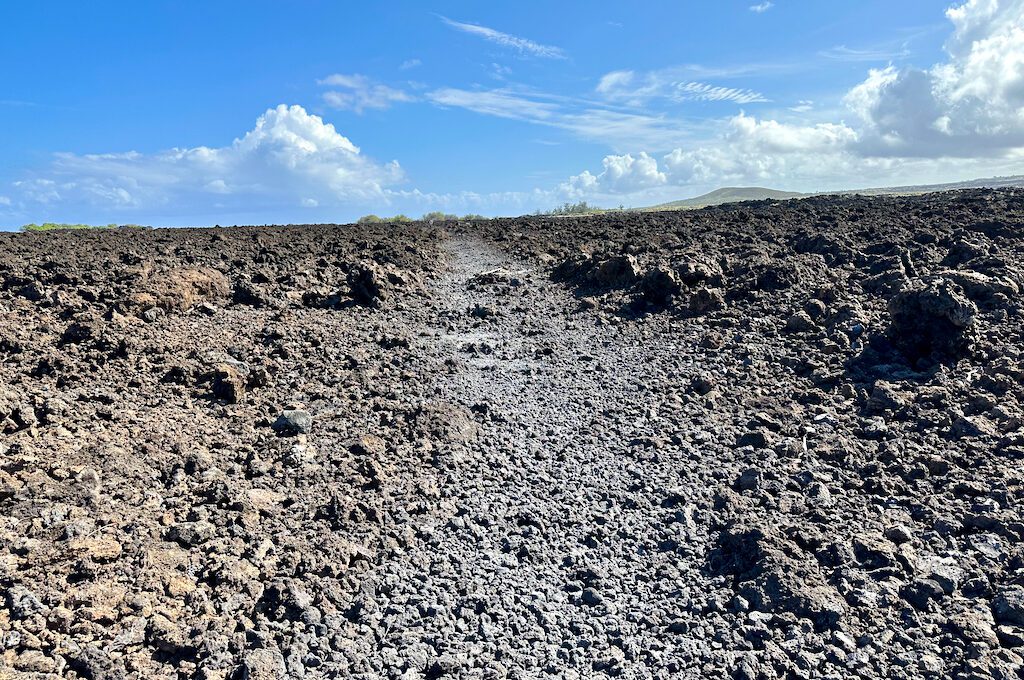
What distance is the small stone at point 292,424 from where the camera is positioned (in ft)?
25.1

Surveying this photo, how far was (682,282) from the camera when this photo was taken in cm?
1310

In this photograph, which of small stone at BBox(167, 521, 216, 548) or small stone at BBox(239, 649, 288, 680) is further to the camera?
small stone at BBox(167, 521, 216, 548)

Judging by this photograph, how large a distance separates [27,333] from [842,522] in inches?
432

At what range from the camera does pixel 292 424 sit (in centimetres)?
770

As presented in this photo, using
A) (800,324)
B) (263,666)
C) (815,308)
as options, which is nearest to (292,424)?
(263,666)

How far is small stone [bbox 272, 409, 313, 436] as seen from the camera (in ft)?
25.1

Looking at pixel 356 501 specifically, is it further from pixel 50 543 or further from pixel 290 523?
pixel 50 543

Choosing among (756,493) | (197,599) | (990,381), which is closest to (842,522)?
(756,493)

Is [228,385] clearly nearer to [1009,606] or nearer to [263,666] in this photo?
[263,666]

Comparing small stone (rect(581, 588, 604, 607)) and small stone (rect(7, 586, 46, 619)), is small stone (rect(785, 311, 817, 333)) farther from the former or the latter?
small stone (rect(7, 586, 46, 619))

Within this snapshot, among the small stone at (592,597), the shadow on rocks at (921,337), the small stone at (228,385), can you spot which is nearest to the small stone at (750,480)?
the small stone at (592,597)

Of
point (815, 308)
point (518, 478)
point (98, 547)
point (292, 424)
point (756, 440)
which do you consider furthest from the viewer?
point (815, 308)

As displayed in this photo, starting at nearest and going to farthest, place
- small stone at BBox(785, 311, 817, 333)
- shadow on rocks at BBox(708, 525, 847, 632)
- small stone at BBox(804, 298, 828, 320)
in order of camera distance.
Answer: shadow on rocks at BBox(708, 525, 847, 632) → small stone at BBox(785, 311, 817, 333) → small stone at BBox(804, 298, 828, 320)

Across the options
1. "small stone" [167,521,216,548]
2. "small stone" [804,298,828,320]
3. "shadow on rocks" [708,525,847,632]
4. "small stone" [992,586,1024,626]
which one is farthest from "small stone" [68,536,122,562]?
"small stone" [804,298,828,320]
